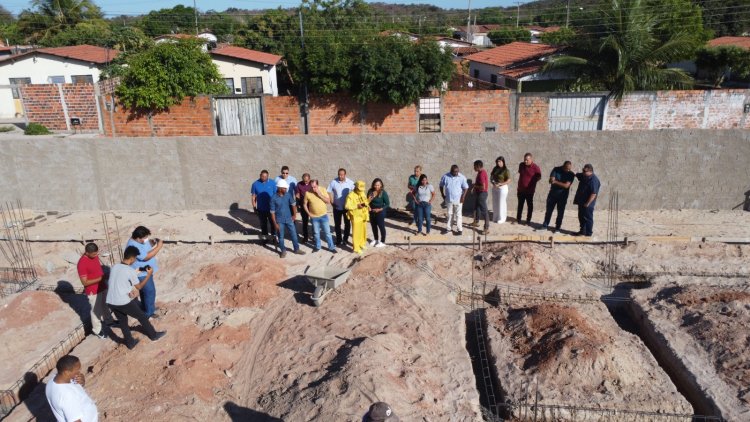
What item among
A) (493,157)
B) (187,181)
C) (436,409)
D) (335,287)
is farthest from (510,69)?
(436,409)

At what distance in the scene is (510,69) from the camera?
21281 mm

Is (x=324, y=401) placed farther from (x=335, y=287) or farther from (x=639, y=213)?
(x=639, y=213)

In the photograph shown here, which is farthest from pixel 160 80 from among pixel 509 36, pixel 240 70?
pixel 509 36

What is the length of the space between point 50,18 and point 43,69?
1540cm

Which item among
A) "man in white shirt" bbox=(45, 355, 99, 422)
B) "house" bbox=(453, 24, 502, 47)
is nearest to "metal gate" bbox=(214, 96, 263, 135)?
"man in white shirt" bbox=(45, 355, 99, 422)

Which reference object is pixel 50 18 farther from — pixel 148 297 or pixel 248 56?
pixel 148 297

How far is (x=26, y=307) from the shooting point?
318 inches

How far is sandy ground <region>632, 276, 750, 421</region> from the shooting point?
20.7 ft

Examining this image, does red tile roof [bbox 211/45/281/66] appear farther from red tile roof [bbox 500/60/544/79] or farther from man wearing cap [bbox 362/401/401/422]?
man wearing cap [bbox 362/401/401/422]

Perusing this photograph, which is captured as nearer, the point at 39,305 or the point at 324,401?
the point at 324,401

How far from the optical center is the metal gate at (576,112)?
15.3m

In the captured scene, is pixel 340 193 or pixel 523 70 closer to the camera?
pixel 340 193

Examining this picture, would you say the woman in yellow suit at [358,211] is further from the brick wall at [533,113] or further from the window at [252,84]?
the window at [252,84]

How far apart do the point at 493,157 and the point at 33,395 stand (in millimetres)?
8883
